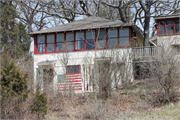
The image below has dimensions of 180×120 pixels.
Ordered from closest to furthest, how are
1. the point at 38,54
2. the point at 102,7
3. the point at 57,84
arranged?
the point at 57,84 < the point at 38,54 < the point at 102,7

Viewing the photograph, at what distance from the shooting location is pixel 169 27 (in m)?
20.2

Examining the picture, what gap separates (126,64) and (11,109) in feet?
27.6

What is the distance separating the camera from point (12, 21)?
2566 cm

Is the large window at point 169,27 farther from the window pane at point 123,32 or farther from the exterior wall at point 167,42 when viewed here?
the window pane at point 123,32

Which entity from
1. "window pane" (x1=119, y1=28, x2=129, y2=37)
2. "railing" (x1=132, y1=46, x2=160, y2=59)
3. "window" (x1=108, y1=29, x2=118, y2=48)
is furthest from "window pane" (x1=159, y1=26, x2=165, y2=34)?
"window" (x1=108, y1=29, x2=118, y2=48)

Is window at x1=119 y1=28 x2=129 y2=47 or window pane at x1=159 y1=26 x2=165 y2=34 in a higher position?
window pane at x1=159 y1=26 x2=165 y2=34

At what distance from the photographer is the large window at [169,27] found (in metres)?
20.0

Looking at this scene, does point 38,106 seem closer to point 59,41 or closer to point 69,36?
point 59,41

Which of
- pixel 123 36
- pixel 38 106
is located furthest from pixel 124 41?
pixel 38 106

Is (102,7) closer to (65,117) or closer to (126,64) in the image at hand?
(126,64)

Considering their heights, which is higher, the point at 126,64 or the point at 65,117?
the point at 126,64

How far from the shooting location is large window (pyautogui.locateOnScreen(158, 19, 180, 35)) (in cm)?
2000

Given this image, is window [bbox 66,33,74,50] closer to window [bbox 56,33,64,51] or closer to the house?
the house

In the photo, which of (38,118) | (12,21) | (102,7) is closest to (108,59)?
(38,118)
